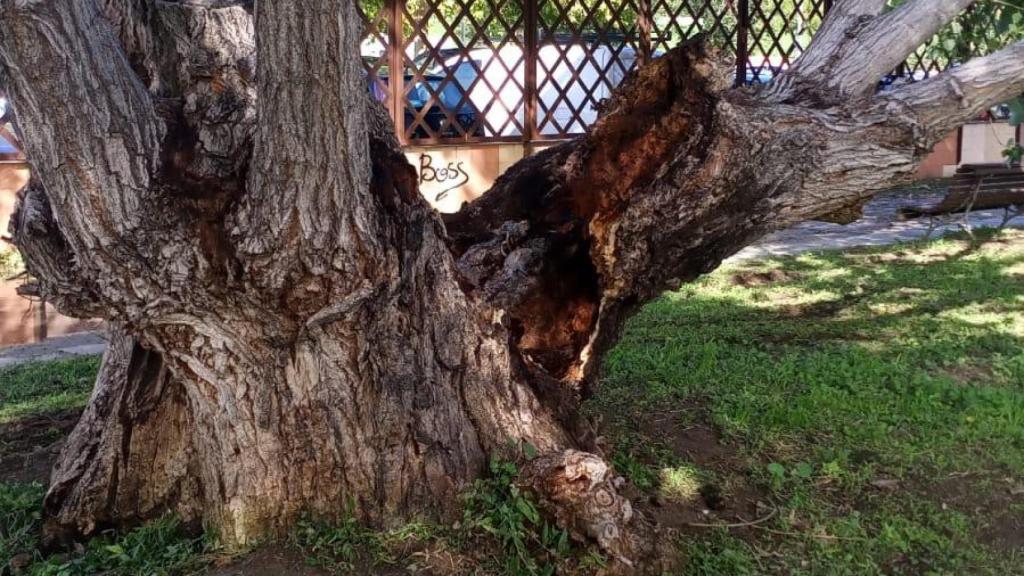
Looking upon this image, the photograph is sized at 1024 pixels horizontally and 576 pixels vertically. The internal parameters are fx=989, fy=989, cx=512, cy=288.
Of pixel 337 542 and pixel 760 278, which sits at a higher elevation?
pixel 760 278

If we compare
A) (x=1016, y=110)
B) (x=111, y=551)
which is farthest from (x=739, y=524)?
(x=1016, y=110)

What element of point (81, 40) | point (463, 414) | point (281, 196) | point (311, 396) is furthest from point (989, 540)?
point (81, 40)

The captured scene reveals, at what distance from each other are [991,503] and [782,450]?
34.2 inches

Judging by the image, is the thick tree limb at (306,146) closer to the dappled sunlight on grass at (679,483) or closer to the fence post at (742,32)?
the dappled sunlight on grass at (679,483)

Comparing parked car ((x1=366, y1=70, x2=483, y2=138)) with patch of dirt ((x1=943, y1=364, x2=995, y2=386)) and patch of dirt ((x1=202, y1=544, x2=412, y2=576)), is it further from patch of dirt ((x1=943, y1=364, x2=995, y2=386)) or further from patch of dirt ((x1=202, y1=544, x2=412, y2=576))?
patch of dirt ((x1=202, y1=544, x2=412, y2=576))

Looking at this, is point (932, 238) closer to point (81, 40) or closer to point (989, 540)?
point (989, 540)

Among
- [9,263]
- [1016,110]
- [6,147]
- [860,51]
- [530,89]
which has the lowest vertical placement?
[9,263]

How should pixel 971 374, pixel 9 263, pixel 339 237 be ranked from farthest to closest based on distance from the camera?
pixel 9 263 < pixel 971 374 < pixel 339 237

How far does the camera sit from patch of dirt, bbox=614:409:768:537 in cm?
378

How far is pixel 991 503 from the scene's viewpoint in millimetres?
4035

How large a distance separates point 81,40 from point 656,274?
85.0 inches

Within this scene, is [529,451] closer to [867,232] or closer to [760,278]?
[760,278]

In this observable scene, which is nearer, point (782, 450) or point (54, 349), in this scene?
point (782, 450)

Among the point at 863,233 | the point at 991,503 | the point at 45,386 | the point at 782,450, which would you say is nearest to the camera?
the point at 991,503
